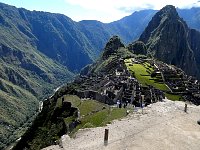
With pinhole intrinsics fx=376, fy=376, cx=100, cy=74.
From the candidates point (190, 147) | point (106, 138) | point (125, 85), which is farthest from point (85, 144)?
point (125, 85)

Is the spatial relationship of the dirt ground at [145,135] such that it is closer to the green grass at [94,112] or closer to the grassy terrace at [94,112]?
the green grass at [94,112]

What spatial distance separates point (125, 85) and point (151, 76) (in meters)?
39.2

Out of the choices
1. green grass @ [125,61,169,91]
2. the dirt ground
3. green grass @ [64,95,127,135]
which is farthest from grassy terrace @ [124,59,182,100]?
the dirt ground

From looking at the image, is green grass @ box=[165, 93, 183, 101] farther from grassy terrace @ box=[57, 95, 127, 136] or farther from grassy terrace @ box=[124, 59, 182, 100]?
grassy terrace @ box=[57, 95, 127, 136]

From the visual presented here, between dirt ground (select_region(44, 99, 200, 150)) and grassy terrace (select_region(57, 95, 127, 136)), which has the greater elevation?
dirt ground (select_region(44, 99, 200, 150))

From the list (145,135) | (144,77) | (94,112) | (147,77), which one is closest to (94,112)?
(94,112)

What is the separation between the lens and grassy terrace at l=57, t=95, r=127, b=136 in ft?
247

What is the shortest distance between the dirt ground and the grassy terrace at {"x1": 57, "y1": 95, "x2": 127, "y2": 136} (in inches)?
478

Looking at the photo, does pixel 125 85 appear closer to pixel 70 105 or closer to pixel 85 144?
pixel 70 105

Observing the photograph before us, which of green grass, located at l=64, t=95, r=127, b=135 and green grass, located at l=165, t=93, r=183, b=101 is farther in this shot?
green grass, located at l=165, t=93, r=183, b=101

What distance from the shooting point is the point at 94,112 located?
89.9 metres

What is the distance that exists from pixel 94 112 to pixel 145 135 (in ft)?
135

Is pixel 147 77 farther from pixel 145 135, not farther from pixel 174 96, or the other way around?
pixel 145 135

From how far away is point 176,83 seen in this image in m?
158
